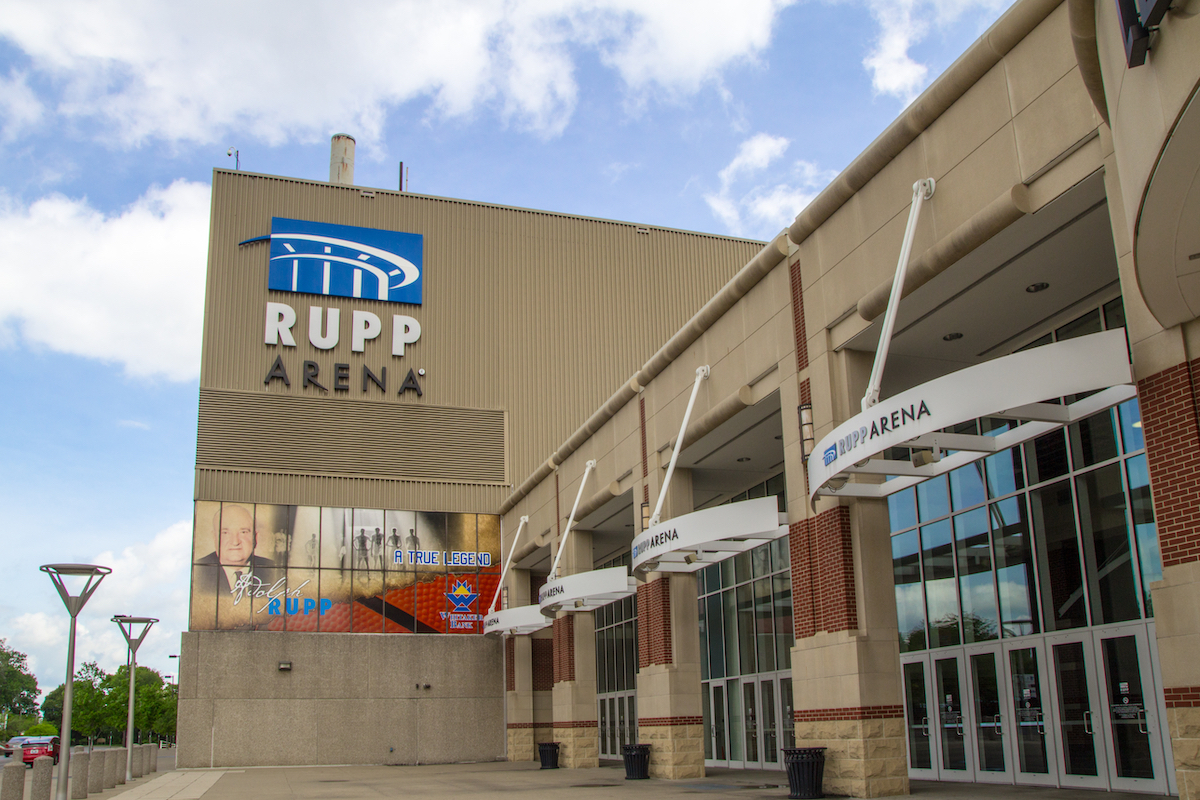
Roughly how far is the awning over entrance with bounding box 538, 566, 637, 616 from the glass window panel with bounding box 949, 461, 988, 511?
26.5ft

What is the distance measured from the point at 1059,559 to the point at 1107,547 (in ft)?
3.28

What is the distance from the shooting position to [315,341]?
38062 millimetres

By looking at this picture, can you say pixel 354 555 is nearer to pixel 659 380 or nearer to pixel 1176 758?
pixel 659 380

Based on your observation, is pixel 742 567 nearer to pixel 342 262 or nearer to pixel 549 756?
pixel 549 756

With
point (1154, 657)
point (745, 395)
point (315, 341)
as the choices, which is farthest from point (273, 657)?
point (1154, 657)

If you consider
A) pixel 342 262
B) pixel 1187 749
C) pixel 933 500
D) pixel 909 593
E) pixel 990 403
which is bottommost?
pixel 1187 749

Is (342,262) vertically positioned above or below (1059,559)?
above

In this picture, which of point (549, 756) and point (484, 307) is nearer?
point (549, 756)

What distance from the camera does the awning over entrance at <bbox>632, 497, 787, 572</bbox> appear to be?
1742 centimetres

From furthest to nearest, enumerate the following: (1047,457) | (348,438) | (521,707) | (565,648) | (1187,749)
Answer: (348,438), (521,707), (565,648), (1047,457), (1187,749)

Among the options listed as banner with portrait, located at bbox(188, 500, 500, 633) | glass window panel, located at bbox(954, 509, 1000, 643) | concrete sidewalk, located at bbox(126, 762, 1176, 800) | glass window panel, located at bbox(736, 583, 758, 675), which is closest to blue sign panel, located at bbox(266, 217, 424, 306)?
banner with portrait, located at bbox(188, 500, 500, 633)

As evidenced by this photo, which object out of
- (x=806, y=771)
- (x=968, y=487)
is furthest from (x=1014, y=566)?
(x=806, y=771)

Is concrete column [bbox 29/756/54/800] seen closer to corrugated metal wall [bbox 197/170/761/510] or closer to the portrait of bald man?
the portrait of bald man

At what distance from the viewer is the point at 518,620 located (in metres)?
30.8
